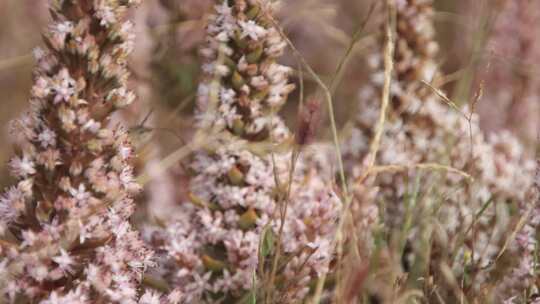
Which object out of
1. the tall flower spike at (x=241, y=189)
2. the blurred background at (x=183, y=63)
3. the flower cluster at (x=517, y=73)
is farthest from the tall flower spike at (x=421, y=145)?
the flower cluster at (x=517, y=73)

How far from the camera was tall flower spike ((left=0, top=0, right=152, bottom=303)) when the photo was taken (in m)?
1.30

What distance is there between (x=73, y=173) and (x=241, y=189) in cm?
44

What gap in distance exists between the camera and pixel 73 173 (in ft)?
4.32

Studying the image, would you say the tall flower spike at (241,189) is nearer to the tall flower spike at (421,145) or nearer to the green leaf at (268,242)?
the green leaf at (268,242)

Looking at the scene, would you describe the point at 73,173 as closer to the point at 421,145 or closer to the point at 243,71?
the point at 243,71

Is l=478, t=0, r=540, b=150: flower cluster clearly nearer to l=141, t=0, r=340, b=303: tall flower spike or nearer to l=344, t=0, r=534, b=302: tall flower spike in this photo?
l=344, t=0, r=534, b=302: tall flower spike

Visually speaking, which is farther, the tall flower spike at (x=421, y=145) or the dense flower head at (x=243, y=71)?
the tall flower spike at (x=421, y=145)

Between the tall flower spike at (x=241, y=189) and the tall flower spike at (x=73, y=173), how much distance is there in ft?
1.04

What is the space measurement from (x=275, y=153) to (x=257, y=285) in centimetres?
27

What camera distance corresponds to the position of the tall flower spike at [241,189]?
64.9 inches

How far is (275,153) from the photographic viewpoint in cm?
173

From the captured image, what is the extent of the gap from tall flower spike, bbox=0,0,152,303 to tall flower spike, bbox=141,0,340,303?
318 mm

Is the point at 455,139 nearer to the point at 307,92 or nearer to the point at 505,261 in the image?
the point at 505,261

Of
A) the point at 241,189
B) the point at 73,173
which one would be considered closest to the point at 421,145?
the point at 241,189
